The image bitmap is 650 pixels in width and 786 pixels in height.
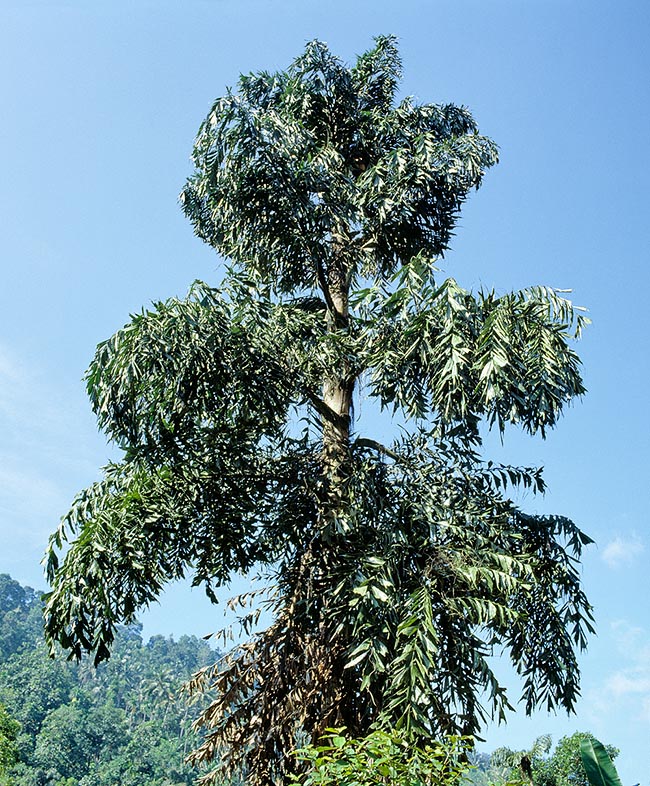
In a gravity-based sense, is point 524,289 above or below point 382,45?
below

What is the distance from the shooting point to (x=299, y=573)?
9383 millimetres

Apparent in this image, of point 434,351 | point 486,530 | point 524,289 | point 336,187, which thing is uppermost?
point 336,187

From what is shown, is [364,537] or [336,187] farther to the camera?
[336,187]

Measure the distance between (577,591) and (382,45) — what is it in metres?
8.63

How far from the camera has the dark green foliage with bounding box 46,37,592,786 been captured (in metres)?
8.39

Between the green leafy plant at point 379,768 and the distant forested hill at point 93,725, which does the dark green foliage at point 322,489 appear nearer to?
the green leafy plant at point 379,768

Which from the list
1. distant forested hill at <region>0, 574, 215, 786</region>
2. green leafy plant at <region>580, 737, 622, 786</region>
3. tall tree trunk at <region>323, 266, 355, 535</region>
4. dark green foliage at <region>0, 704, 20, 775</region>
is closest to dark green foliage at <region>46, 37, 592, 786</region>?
tall tree trunk at <region>323, 266, 355, 535</region>

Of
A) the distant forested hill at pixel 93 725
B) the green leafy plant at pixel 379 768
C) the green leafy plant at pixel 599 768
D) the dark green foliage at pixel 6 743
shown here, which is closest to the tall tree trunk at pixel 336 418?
the green leafy plant at pixel 599 768

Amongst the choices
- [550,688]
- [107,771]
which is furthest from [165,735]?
[550,688]

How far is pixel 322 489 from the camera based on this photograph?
9.48m

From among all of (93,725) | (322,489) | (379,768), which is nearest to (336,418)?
(322,489)

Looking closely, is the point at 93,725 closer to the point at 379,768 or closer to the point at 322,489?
the point at 322,489

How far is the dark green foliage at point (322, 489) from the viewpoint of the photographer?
27.5 feet

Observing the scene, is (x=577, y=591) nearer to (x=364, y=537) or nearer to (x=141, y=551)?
(x=364, y=537)
